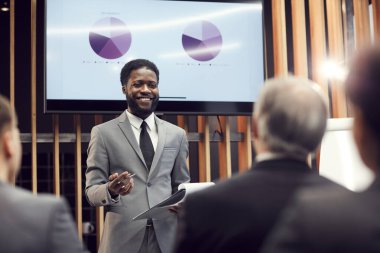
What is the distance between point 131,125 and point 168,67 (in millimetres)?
925

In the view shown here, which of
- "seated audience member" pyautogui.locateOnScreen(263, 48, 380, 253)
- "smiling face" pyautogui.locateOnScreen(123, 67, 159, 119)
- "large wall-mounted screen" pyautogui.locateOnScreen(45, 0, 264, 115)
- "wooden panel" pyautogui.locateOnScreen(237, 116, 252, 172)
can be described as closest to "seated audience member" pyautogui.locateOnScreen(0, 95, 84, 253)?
"seated audience member" pyautogui.locateOnScreen(263, 48, 380, 253)

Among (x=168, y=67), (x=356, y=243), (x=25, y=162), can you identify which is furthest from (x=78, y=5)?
(x=25, y=162)

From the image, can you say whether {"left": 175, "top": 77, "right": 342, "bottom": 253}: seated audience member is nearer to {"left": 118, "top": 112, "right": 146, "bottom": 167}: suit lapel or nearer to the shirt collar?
{"left": 118, "top": 112, "right": 146, "bottom": 167}: suit lapel

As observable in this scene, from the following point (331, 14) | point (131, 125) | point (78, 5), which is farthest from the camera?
point (331, 14)

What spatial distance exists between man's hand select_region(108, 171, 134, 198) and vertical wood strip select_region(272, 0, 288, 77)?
6.50 feet

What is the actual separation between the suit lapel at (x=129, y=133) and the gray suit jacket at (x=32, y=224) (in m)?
1.56

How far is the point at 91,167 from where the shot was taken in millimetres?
2885

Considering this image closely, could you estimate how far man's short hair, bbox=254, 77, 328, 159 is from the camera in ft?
4.62

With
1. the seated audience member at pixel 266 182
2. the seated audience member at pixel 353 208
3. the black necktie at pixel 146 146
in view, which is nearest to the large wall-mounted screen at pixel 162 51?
the black necktie at pixel 146 146

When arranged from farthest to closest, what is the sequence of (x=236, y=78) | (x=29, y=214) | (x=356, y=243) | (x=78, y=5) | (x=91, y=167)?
(x=236, y=78) < (x=78, y=5) < (x=91, y=167) < (x=29, y=214) < (x=356, y=243)

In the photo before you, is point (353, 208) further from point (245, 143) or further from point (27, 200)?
point (245, 143)

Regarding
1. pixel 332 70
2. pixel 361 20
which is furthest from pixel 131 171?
pixel 361 20

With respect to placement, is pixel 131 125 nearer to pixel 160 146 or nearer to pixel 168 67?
pixel 160 146

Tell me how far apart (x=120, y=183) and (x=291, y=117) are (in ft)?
4.30
